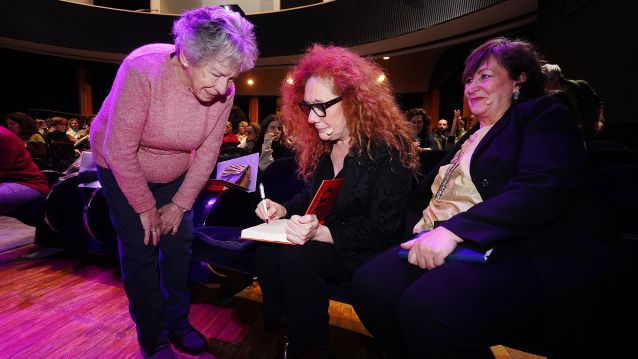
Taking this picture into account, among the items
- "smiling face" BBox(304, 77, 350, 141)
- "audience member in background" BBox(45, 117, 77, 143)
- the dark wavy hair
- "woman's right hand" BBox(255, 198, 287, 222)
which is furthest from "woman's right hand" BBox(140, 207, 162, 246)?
"audience member in background" BBox(45, 117, 77, 143)

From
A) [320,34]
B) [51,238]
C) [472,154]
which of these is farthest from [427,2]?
[51,238]

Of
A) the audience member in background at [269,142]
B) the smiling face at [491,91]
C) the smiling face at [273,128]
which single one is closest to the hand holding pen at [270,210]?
the smiling face at [491,91]

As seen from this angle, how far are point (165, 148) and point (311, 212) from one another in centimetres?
71

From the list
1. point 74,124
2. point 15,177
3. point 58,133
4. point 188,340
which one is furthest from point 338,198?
point 74,124

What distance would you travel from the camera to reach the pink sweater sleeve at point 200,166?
1.56m

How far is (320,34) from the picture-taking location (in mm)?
8375

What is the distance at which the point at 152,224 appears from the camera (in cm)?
146

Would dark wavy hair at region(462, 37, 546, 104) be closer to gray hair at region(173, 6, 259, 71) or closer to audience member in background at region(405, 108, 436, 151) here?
gray hair at region(173, 6, 259, 71)

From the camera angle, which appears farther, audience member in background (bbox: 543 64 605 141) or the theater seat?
the theater seat

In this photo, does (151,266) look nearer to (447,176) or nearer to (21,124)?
(447,176)

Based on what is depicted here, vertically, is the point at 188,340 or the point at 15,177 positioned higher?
the point at 15,177

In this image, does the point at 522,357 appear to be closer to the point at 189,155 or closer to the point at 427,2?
the point at 189,155

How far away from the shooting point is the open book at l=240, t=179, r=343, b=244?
1.19 metres

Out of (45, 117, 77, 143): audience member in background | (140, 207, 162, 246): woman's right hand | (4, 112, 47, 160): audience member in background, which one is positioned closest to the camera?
(140, 207, 162, 246): woman's right hand
